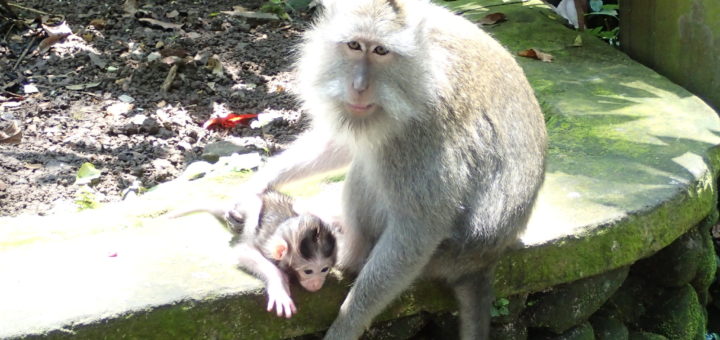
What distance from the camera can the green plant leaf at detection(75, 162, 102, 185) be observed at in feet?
15.7

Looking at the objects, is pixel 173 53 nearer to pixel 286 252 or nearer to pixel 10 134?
pixel 10 134

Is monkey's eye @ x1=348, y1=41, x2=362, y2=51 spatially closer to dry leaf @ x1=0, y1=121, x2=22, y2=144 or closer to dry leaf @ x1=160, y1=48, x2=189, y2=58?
dry leaf @ x1=0, y1=121, x2=22, y2=144

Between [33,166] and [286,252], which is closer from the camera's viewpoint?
[286,252]

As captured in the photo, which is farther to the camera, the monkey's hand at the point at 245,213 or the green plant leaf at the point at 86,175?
the green plant leaf at the point at 86,175

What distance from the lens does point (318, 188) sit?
4234 mm

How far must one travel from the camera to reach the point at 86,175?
479 cm

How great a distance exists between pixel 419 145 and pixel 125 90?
312 cm

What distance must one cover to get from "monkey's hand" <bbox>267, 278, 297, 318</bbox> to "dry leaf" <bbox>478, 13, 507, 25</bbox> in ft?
12.3

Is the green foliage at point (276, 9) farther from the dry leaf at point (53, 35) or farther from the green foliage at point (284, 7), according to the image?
the dry leaf at point (53, 35)

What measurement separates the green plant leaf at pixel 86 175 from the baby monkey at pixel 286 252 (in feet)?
5.20

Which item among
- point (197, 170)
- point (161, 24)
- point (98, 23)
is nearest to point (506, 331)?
point (197, 170)

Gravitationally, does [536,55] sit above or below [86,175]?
below

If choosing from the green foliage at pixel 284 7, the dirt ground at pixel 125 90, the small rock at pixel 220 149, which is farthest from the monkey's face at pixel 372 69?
the green foliage at pixel 284 7

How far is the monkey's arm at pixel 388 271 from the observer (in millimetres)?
3174
